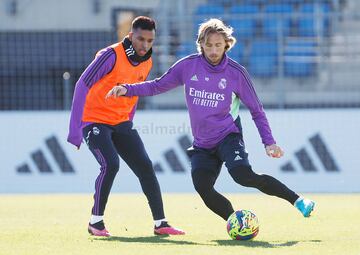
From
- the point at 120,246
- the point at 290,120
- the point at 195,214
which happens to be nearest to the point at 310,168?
the point at 290,120

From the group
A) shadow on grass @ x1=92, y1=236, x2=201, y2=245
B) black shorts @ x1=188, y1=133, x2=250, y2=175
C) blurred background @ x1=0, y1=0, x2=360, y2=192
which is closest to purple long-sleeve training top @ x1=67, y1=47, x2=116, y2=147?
shadow on grass @ x1=92, y1=236, x2=201, y2=245

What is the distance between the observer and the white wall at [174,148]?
544 inches

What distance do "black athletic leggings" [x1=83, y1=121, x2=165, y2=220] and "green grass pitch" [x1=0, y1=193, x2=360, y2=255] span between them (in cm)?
32

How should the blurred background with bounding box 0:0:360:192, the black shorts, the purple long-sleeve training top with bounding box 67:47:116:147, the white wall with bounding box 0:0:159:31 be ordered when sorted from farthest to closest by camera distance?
the white wall with bounding box 0:0:159:31
the blurred background with bounding box 0:0:360:192
the purple long-sleeve training top with bounding box 67:47:116:147
the black shorts

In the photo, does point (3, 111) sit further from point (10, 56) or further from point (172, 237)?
point (172, 237)

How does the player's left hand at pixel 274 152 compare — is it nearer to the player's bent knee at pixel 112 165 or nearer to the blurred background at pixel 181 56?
the player's bent knee at pixel 112 165

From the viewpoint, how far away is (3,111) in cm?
1487

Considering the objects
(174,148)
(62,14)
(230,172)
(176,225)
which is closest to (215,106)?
(230,172)

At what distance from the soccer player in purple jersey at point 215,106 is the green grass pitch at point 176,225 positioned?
0.45 metres

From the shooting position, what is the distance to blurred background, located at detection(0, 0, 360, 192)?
45.7 feet

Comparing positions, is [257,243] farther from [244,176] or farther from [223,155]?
[223,155]

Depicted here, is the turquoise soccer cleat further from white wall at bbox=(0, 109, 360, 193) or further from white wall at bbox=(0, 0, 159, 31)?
white wall at bbox=(0, 0, 159, 31)

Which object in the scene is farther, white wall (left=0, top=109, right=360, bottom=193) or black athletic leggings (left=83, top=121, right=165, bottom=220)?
white wall (left=0, top=109, right=360, bottom=193)

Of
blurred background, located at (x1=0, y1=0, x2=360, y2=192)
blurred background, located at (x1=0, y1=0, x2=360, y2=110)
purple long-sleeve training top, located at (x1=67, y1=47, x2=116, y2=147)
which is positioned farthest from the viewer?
blurred background, located at (x1=0, y1=0, x2=360, y2=110)
